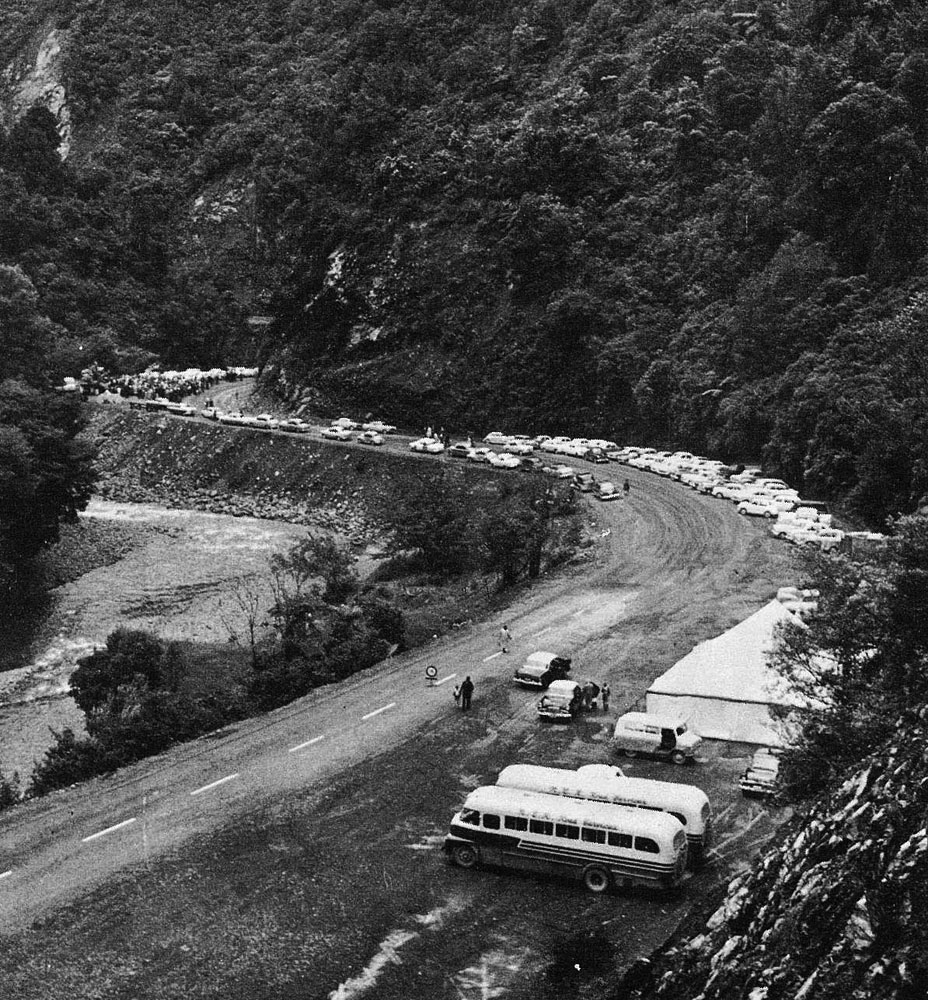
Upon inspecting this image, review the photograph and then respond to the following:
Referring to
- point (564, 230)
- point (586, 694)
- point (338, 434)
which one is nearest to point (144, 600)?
point (338, 434)

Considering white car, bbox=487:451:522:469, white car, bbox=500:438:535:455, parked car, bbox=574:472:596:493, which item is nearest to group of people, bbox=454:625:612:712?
parked car, bbox=574:472:596:493

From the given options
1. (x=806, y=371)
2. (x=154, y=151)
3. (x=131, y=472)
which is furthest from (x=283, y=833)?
(x=154, y=151)

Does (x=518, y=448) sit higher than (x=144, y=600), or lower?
higher

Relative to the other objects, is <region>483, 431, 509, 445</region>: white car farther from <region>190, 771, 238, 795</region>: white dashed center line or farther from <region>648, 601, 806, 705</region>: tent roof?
<region>190, 771, 238, 795</region>: white dashed center line

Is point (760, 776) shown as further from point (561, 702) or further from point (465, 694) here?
point (465, 694)

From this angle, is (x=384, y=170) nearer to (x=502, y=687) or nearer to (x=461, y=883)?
(x=502, y=687)

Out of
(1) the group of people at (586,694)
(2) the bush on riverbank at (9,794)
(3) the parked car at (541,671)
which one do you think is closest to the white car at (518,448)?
(3) the parked car at (541,671)
